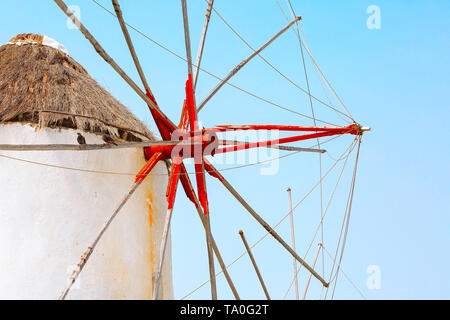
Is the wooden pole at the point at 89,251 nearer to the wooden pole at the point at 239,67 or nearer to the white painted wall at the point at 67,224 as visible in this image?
the white painted wall at the point at 67,224

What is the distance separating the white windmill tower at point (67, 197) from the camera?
28.3ft

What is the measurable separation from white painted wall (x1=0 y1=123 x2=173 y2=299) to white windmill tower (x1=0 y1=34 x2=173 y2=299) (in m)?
0.01

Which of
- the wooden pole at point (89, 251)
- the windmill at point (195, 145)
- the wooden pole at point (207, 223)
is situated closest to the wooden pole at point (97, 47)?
the windmill at point (195, 145)

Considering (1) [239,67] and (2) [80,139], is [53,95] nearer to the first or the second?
(2) [80,139]

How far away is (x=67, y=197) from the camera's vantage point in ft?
29.1

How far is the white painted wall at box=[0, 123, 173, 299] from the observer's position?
8.58 metres

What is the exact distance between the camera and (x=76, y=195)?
8.94m

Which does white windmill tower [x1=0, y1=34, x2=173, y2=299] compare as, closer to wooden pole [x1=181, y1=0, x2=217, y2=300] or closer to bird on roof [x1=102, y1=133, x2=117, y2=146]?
bird on roof [x1=102, y1=133, x2=117, y2=146]

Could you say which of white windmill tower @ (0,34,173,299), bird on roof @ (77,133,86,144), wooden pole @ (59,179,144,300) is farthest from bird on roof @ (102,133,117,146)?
wooden pole @ (59,179,144,300)

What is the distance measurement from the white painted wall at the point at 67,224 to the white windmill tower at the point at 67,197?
0.04 ft
